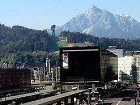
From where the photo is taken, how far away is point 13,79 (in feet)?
524

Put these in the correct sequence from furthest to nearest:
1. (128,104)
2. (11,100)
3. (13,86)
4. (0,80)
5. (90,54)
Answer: (13,86)
(0,80)
(90,54)
(128,104)
(11,100)

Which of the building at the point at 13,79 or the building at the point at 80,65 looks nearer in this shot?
the building at the point at 80,65

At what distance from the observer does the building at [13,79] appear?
489ft

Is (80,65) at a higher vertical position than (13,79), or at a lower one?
higher

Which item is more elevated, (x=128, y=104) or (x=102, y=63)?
(x=102, y=63)

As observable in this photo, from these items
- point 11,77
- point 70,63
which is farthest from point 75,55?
point 11,77

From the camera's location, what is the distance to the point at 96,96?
8875 centimetres

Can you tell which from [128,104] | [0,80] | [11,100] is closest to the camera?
[11,100]

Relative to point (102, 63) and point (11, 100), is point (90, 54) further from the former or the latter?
point (11, 100)

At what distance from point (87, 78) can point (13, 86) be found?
58.5 meters

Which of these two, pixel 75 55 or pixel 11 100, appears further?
→ pixel 75 55

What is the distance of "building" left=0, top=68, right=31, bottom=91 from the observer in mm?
149125

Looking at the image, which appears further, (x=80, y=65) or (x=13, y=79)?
(x=13, y=79)

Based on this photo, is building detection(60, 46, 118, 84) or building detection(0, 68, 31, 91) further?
building detection(0, 68, 31, 91)
